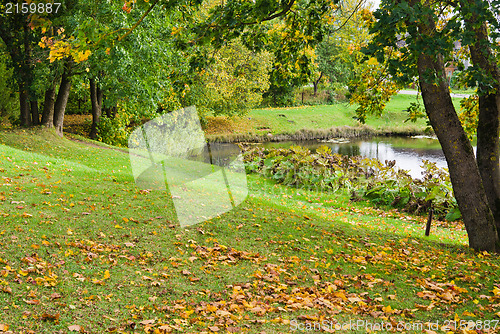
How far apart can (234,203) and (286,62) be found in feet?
10.2

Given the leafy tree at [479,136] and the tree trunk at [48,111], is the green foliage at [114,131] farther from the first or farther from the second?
the leafy tree at [479,136]

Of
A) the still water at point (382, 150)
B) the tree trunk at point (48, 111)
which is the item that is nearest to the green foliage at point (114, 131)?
the still water at point (382, 150)

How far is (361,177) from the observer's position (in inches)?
540

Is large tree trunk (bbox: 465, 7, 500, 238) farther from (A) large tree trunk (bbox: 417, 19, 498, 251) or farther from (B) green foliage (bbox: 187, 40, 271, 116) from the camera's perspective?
(B) green foliage (bbox: 187, 40, 271, 116)

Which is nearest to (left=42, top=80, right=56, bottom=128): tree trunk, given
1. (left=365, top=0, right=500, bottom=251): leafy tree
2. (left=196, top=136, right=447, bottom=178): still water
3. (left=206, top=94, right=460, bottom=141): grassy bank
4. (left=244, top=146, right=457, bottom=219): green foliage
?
(left=196, top=136, right=447, bottom=178): still water

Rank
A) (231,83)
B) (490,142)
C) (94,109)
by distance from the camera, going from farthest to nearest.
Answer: (231,83) → (94,109) → (490,142)

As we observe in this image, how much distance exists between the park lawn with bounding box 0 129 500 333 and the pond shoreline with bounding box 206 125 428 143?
23.0m

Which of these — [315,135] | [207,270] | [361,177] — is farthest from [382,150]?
[207,270]

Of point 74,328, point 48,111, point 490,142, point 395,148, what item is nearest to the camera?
point 74,328

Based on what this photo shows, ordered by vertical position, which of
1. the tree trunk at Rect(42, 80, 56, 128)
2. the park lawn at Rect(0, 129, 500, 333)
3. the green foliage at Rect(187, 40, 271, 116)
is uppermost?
the green foliage at Rect(187, 40, 271, 116)

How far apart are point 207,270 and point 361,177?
9.76 metres

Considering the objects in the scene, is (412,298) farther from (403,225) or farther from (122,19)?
(122,19)

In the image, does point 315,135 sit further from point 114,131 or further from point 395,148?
point 114,131

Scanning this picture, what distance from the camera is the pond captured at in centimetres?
2202
